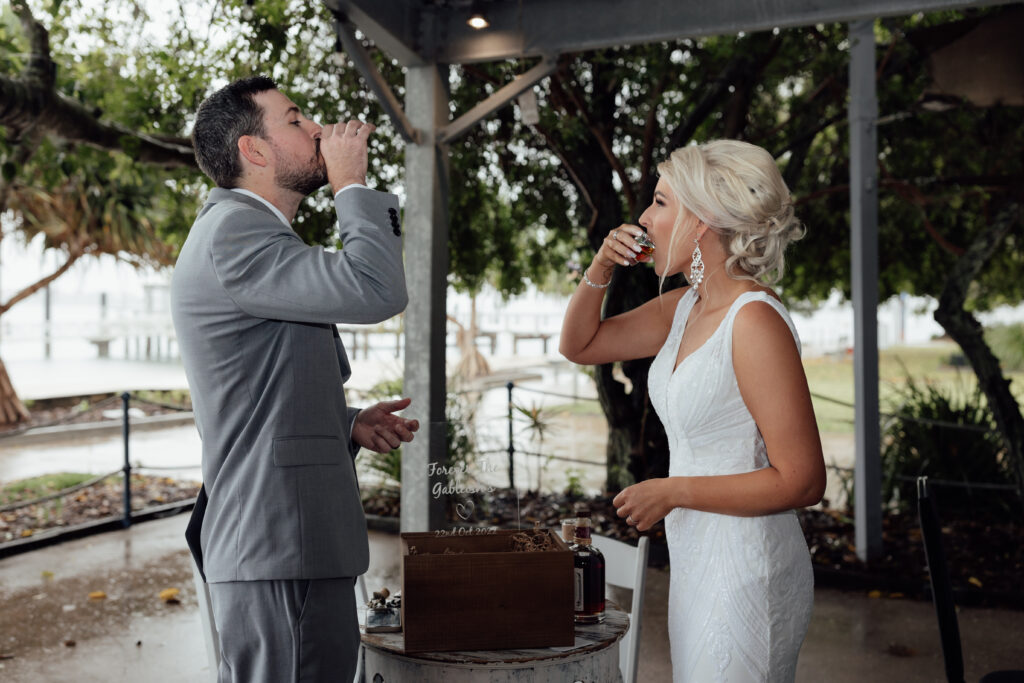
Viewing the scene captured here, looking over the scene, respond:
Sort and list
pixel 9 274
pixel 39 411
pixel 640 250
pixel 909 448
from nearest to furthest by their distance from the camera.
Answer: pixel 640 250 < pixel 909 448 < pixel 9 274 < pixel 39 411

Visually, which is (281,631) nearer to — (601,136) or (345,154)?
(345,154)

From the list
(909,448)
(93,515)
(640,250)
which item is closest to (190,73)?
(93,515)

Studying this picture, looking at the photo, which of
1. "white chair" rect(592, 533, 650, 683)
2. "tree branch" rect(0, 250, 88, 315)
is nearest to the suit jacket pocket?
"white chair" rect(592, 533, 650, 683)

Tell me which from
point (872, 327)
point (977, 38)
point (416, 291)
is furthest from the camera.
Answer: point (977, 38)

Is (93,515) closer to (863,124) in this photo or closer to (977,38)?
(863,124)

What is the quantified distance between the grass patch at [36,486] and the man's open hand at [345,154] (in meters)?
7.27

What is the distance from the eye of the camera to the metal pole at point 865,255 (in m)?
5.44

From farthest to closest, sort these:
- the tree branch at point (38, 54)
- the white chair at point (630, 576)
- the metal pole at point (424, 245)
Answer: the tree branch at point (38, 54), the metal pole at point (424, 245), the white chair at point (630, 576)

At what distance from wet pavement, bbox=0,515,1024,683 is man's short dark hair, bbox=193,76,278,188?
10.2 ft

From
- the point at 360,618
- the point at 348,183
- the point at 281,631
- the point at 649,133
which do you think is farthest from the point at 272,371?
the point at 649,133

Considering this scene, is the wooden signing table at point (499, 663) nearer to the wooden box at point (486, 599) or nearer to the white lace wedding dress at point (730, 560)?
the wooden box at point (486, 599)

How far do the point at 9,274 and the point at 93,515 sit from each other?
783cm

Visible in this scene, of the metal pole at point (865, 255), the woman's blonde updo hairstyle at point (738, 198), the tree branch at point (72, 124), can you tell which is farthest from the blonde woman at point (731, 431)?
the tree branch at point (72, 124)

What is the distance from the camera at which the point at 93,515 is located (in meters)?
7.48
